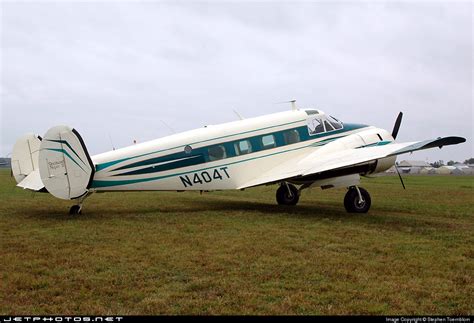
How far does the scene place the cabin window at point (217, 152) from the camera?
13288 millimetres

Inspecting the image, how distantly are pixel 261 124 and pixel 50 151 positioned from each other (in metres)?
6.31

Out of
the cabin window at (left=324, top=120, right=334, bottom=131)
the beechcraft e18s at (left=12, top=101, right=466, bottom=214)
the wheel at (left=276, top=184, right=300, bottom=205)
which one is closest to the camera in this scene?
the beechcraft e18s at (left=12, top=101, right=466, bottom=214)

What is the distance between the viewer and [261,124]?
1397cm

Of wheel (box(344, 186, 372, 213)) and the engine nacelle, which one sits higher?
the engine nacelle

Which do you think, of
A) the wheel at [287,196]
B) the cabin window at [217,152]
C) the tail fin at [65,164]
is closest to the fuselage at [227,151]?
the cabin window at [217,152]

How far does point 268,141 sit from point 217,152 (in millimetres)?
1769

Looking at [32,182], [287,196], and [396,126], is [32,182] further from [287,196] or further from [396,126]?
[396,126]

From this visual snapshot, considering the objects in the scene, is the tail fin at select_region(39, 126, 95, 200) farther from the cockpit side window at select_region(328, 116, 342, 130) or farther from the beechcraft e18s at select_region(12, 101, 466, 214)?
the cockpit side window at select_region(328, 116, 342, 130)

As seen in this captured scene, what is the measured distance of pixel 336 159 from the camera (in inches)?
508

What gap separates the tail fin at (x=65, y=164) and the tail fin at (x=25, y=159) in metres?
1.58

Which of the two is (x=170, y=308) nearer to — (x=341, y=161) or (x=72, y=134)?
(x=72, y=134)

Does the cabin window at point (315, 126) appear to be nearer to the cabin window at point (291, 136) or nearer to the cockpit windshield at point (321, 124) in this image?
the cockpit windshield at point (321, 124)

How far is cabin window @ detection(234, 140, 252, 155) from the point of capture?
44.7ft
